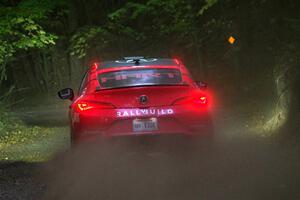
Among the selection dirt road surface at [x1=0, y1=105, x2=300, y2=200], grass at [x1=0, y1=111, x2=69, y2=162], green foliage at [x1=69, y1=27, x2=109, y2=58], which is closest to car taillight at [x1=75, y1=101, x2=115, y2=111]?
dirt road surface at [x1=0, y1=105, x2=300, y2=200]

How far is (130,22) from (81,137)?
19705mm

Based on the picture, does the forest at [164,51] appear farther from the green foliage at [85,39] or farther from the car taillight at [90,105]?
the car taillight at [90,105]

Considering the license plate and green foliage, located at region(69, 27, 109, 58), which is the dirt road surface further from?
green foliage, located at region(69, 27, 109, 58)

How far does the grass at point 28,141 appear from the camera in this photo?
1192 centimetres

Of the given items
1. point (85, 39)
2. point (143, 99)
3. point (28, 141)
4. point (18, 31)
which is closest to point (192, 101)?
point (143, 99)

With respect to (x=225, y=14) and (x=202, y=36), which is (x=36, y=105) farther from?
(x=225, y=14)

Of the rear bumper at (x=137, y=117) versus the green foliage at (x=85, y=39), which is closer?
the rear bumper at (x=137, y=117)

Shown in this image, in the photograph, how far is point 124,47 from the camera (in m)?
28.5

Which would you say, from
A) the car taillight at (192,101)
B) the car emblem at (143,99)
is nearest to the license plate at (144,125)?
the car emblem at (143,99)

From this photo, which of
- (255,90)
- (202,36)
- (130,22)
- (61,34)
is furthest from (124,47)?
(255,90)

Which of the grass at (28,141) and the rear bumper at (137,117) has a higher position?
the rear bumper at (137,117)

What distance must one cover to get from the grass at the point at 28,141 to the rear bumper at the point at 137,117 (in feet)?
8.54

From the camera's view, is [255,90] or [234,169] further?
[255,90]

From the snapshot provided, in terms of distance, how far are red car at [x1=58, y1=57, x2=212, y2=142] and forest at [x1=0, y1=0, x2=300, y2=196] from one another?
2.45 m
